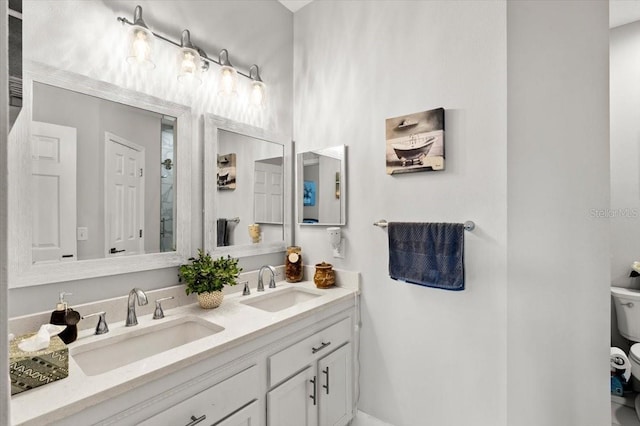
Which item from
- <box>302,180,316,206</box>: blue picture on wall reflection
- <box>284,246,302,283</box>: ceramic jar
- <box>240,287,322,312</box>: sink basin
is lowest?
<box>240,287,322,312</box>: sink basin

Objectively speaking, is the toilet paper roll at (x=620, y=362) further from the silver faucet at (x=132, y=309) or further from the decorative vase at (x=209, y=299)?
the silver faucet at (x=132, y=309)

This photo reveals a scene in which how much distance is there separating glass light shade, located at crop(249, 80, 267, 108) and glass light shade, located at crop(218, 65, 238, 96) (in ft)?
0.53

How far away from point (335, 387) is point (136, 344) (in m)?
1.04

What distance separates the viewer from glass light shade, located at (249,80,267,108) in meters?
1.90

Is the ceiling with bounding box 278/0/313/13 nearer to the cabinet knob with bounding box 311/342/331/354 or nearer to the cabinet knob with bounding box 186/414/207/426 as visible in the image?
the cabinet knob with bounding box 311/342/331/354

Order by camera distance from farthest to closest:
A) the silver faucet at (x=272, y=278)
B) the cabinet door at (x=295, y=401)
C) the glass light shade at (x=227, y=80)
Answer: the silver faucet at (x=272, y=278), the glass light shade at (x=227, y=80), the cabinet door at (x=295, y=401)

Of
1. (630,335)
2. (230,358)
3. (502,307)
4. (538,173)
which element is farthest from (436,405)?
(538,173)

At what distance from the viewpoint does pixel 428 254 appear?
1545 mm

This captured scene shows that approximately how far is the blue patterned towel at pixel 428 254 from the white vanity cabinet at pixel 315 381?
0.49 meters

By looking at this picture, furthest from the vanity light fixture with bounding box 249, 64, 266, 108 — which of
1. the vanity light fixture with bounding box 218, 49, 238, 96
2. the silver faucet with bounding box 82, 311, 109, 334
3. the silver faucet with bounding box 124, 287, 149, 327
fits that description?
the silver faucet with bounding box 82, 311, 109, 334

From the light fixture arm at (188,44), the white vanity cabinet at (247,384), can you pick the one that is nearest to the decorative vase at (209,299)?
the white vanity cabinet at (247,384)

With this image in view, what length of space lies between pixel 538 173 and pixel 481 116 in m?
0.36

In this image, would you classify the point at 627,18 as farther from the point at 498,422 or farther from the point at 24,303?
the point at 24,303

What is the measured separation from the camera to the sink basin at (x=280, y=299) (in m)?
1.78
